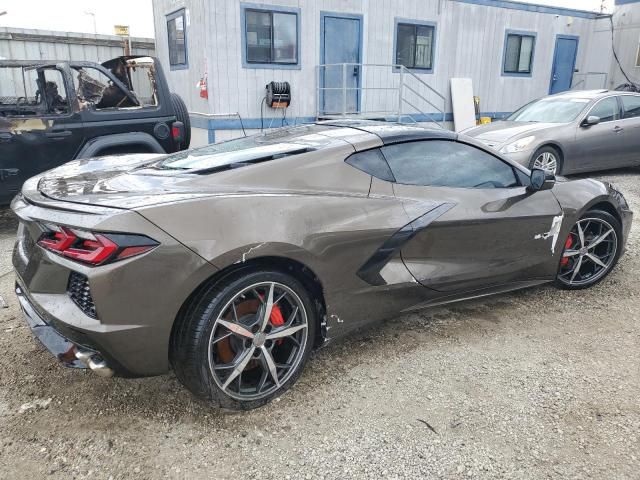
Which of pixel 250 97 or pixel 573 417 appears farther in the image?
pixel 250 97

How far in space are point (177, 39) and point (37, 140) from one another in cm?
584

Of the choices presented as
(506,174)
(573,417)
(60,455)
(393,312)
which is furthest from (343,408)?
(506,174)

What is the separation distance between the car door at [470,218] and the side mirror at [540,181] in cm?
Result: 6

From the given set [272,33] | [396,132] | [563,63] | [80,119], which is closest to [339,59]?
[272,33]

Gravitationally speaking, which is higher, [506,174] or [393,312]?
[506,174]

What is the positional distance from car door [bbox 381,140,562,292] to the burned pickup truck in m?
3.97

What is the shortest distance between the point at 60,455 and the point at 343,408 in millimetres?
1327

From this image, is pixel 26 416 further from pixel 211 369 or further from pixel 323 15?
pixel 323 15

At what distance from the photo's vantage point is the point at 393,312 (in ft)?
10.0

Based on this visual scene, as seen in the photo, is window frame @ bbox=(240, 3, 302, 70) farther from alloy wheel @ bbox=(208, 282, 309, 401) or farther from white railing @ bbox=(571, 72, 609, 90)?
white railing @ bbox=(571, 72, 609, 90)

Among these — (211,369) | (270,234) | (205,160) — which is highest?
(205,160)

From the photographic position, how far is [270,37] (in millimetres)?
9828

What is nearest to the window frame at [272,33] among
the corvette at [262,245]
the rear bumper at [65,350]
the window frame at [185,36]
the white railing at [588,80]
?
the window frame at [185,36]

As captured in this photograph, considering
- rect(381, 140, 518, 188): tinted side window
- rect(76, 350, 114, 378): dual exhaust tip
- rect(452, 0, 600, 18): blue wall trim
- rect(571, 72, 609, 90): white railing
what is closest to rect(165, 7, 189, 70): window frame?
rect(452, 0, 600, 18): blue wall trim
